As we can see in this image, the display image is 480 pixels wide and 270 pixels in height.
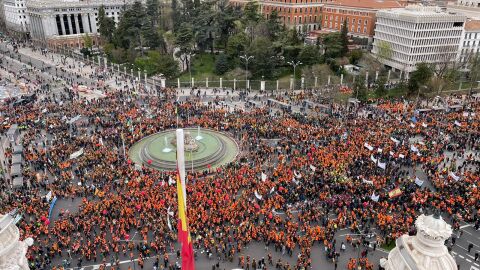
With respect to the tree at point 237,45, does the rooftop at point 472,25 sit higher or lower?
higher

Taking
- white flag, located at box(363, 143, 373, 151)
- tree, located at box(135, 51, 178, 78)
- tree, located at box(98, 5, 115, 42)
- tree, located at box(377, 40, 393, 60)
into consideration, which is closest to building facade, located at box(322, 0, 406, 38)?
tree, located at box(377, 40, 393, 60)

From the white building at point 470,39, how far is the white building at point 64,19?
256 ft

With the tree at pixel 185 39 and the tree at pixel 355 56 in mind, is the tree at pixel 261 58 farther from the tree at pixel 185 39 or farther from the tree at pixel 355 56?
the tree at pixel 355 56

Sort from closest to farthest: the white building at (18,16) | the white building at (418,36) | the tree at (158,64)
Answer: the tree at (158,64) → the white building at (418,36) → the white building at (18,16)

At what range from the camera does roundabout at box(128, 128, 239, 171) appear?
37.7 m

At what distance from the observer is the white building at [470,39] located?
71125 millimetres

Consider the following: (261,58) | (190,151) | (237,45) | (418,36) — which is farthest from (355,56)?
(190,151)

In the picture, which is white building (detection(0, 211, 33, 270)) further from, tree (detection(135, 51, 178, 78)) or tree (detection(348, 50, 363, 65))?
tree (detection(348, 50, 363, 65))

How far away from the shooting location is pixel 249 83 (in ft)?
211

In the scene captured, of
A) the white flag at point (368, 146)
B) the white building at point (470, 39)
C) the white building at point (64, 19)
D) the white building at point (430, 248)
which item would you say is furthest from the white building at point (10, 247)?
the white building at point (64, 19)

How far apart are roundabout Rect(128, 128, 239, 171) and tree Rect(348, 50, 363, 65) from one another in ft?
124

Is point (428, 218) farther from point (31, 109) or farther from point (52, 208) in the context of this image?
point (31, 109)

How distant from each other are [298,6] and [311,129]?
Answer: 61163 mm

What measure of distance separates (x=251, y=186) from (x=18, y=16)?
108m
